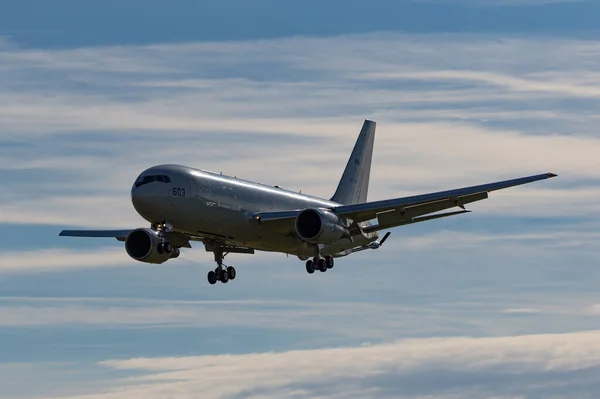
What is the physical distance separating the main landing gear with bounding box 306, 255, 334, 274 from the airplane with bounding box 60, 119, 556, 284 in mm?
63

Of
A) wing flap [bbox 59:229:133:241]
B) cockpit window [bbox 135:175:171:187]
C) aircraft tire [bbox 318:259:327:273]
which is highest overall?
wing flap [bbox 59:229:133:241]

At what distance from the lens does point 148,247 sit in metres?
94.8

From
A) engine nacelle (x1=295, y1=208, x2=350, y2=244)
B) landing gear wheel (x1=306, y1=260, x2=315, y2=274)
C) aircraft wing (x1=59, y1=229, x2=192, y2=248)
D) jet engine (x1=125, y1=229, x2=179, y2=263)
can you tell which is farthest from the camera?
landing gear wheel (x1=306, y1=260, x2=315, y2=274)

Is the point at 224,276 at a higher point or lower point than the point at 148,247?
lower

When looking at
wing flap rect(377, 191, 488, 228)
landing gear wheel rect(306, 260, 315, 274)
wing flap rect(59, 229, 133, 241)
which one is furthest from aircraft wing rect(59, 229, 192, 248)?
wing flap rect(377, 191, 488, 228)

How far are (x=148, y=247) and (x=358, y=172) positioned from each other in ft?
72.6

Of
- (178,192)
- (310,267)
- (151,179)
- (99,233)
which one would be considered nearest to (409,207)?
(310,267)

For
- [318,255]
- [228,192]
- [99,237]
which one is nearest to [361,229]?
[318,255]

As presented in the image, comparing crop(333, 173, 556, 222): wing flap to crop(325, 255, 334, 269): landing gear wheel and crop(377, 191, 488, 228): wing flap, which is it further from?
crop(325, 255, 334, 269): landing gear wheel

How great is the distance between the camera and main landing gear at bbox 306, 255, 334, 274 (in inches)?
3804

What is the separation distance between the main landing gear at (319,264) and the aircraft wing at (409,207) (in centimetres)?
333

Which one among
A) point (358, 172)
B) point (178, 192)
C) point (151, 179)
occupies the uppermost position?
point (358, 172)

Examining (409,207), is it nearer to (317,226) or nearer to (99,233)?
(317,226)

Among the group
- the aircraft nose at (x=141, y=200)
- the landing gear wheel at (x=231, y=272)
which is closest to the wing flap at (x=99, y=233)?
the landing gear wheel at (x=231, y=272)
